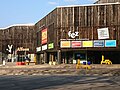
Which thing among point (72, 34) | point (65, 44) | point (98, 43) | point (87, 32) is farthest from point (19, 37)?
point (98, 43)

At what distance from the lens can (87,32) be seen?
6488cm

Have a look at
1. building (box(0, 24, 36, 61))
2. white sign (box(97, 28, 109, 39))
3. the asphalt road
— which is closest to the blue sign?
white sign (box(97, 28, 109, 39))

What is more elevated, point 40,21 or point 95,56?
point 40,21

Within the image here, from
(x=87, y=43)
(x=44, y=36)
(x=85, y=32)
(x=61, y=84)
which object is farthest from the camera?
(x=44, y=36)

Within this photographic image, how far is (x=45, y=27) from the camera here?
78.6 m

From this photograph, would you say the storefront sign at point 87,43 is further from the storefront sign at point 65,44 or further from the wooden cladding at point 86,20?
the storefront sign at point 65,44

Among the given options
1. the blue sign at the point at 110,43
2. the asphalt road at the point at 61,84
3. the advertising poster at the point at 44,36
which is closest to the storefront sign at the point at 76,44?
the blue sign at the point at 110,43

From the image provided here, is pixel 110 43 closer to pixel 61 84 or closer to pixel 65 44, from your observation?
pixel 65 44

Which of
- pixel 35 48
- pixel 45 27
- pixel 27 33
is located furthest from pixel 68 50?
pixel 27 33

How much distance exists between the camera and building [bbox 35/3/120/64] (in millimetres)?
63875

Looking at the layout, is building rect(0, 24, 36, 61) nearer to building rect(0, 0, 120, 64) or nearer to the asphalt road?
building rect(0, 0, 120, 64)

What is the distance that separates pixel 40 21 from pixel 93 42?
2461cm

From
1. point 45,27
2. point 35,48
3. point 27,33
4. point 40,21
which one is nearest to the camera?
point 45,27

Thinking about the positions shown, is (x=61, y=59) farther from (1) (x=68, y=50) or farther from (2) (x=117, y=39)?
(2) (x=117, y=39)
